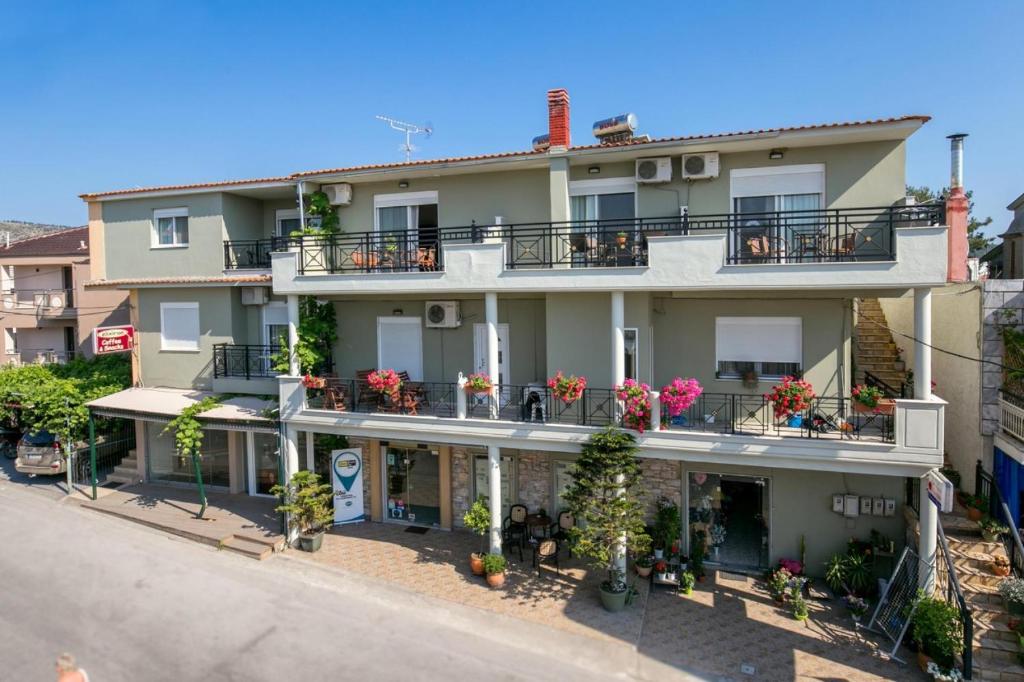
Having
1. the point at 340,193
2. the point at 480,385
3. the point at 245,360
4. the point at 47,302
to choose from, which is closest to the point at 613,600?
the point at 480,385

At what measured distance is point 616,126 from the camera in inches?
577

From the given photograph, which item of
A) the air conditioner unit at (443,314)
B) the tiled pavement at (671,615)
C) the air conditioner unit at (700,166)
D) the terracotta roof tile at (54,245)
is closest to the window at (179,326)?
the air conditioner unit at (443,314)

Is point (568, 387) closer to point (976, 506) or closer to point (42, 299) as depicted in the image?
point (976, 506)

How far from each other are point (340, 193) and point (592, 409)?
9.27 m

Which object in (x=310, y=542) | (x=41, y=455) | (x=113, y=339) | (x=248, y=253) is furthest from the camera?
(x=41, y=455)

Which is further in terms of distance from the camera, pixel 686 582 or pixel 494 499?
pixel 494 499

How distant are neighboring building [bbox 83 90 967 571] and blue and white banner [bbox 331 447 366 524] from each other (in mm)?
836

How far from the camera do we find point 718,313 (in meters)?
13.9

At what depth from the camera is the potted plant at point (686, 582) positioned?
13.0 m

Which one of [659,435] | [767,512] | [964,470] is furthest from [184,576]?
[964,470]

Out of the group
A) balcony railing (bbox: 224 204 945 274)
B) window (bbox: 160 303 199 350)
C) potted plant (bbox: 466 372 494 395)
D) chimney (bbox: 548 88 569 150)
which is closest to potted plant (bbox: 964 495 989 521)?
balcony railing (bbox: 224 204 945 274)

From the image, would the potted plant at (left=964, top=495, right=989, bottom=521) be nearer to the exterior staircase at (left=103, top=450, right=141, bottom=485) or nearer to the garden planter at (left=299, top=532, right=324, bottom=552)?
the garden planter at (left=299, top=532, right=324, bottom=552)

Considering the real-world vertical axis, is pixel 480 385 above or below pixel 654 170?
below

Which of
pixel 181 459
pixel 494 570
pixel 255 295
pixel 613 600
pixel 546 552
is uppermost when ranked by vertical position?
pixel 255 295
